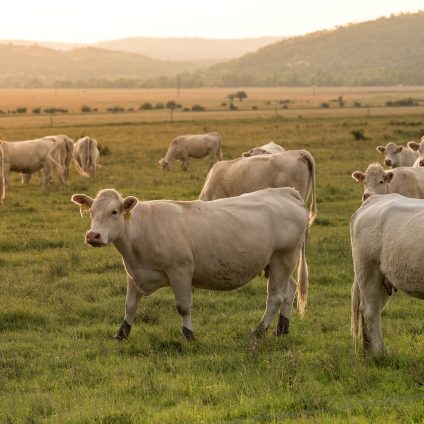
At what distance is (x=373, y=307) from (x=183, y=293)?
2.03 metres

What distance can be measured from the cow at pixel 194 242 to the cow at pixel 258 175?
4.77 meters

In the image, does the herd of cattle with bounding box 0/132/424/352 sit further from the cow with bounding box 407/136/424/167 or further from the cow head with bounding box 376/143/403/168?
the cow head with bounding box 376/143/403/168

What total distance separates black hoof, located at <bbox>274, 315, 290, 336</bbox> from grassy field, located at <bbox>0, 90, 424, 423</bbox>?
85 mm

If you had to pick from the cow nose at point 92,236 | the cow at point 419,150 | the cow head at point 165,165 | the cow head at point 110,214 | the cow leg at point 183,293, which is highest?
the cow head at point 110,214

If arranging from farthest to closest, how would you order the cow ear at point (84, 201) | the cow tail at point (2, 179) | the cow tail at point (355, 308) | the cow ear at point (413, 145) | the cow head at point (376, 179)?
1. the cow tail at point (2, 179)
2. the cow ear at point (413, 145)
3. the cow head at point (376, 179)
4. the cow ear at point (84, 201)
5. the cow tail at point (355, 308)

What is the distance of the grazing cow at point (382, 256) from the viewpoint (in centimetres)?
738

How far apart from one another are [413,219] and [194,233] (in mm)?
2471

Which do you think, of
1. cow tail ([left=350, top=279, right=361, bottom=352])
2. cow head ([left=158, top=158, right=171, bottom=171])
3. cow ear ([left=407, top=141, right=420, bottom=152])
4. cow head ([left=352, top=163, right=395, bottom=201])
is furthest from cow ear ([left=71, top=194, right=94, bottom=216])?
cow head ([left=158, top=158, right=171, bottom=171])

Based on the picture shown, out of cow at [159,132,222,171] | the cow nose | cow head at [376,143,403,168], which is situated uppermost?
the cow nose

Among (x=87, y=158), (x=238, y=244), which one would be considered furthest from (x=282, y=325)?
(x=87, y=158)

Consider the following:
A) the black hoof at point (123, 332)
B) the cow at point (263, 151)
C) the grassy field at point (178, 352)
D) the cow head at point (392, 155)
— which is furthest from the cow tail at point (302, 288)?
the cow head at point (392, 155)

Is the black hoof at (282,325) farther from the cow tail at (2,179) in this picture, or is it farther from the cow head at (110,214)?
the cow tail at (2,179)

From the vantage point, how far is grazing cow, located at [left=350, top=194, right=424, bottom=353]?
738 cm

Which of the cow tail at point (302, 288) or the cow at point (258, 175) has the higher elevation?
the cow at point (258, 175)
